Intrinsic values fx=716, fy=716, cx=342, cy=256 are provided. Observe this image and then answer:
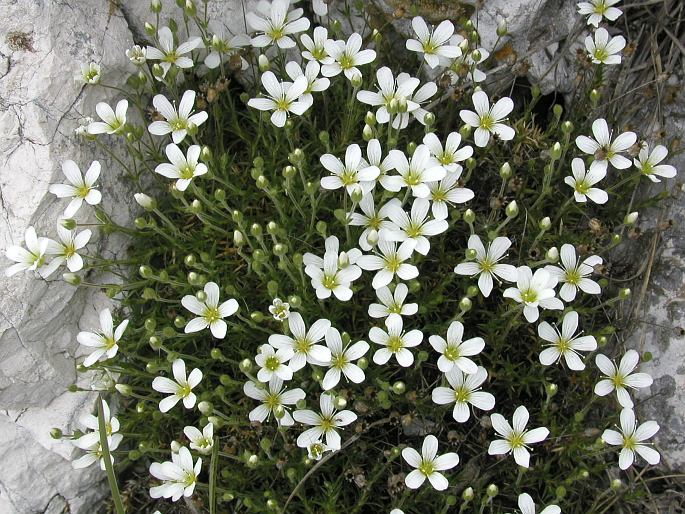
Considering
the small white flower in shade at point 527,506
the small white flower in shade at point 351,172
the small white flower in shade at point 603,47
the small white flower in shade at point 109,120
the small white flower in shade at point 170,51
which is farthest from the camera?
the small white flower in shade at point 603,47

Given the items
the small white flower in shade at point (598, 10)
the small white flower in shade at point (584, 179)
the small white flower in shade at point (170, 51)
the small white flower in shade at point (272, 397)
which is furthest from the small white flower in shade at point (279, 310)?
the small white flower in shade at point (598, 10)

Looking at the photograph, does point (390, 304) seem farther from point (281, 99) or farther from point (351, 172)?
point (281, 99)

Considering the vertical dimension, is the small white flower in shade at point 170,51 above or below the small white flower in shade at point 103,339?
above

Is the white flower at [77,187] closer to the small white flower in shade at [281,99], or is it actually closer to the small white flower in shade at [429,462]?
the small white flower in shade at [281,99]

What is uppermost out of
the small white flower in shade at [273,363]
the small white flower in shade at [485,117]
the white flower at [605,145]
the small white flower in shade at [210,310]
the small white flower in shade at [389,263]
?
the small white flower in shade at [485,117]

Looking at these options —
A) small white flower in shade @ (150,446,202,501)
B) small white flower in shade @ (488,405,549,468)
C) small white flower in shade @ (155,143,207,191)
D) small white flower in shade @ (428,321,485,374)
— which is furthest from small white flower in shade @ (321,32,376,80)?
small white flower in shade @ (150,446,202,501)

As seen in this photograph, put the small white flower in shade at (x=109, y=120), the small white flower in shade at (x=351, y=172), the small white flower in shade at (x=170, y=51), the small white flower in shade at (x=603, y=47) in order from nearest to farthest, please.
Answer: the small white flower in shade at (x=351, y=172)
the small white flower in shade at (x=109, y=120)
the small white flower in shade at (x=170, y=51)
the small white flower in shade at (x=603, y=47)

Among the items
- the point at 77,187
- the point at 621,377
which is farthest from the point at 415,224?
the point at 77,187

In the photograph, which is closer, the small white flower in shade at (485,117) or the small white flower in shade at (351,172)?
the small white flower in shade at (351,172)
